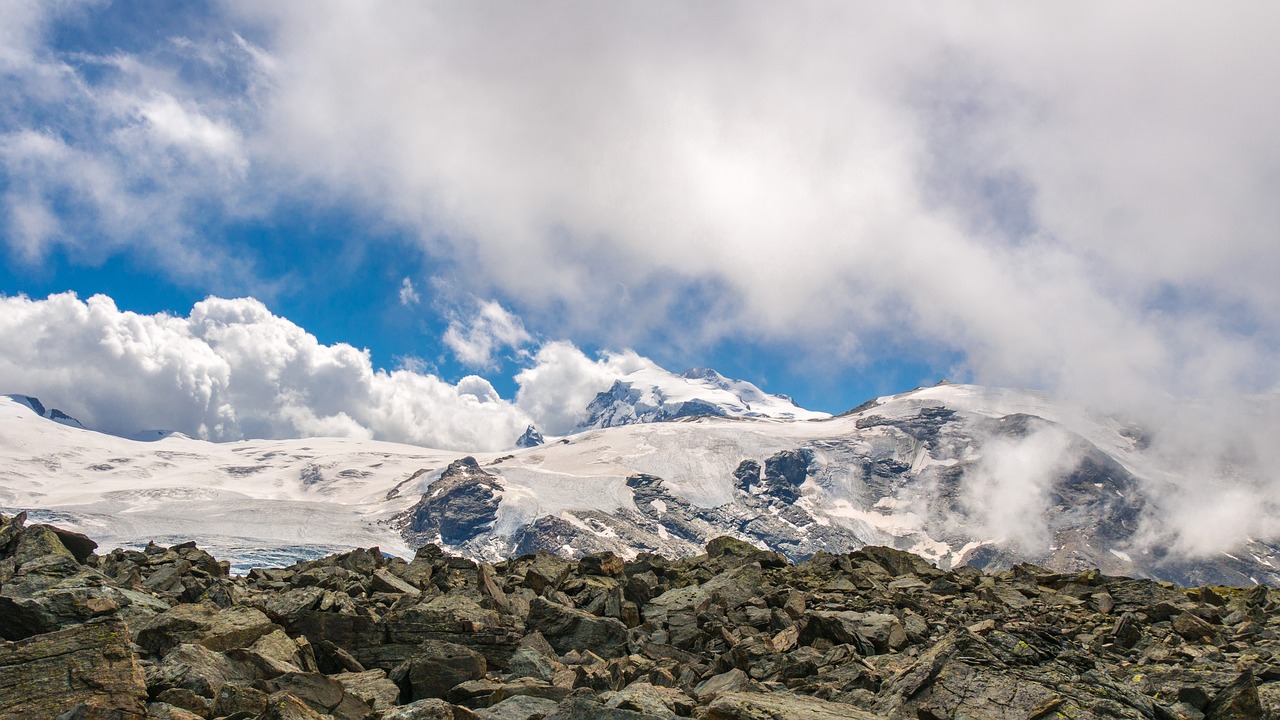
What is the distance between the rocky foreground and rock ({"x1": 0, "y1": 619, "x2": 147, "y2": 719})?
29mm

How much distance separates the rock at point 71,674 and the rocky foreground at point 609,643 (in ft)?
0.10

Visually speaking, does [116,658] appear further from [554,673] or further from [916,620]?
[916,620]

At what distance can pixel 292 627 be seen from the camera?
16.4 m

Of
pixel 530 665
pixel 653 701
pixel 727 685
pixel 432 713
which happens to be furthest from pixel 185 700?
pixel 727 685

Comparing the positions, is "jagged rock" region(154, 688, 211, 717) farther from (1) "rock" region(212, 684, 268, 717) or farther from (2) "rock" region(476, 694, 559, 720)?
(2) "rock" region(476, 694, 559, 720)

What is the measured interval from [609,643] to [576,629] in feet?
2.94

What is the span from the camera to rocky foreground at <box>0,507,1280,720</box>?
10977 mm

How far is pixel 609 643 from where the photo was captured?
18047mm

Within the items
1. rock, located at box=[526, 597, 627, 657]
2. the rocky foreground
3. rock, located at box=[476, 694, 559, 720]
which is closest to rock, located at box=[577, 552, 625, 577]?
the rocky foreground

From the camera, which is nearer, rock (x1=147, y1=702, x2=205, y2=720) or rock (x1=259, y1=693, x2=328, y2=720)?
rock (x1=259, y1=693, x2=328, y2=720)

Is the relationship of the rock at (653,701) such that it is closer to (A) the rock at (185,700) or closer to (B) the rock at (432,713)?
(B) the rock at (432,713)

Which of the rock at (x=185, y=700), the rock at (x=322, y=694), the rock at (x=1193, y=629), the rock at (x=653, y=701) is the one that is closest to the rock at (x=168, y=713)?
the rock at (x=185, y=700)

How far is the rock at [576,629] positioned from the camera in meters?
17.9

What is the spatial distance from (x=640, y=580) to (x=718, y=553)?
8680 mm
